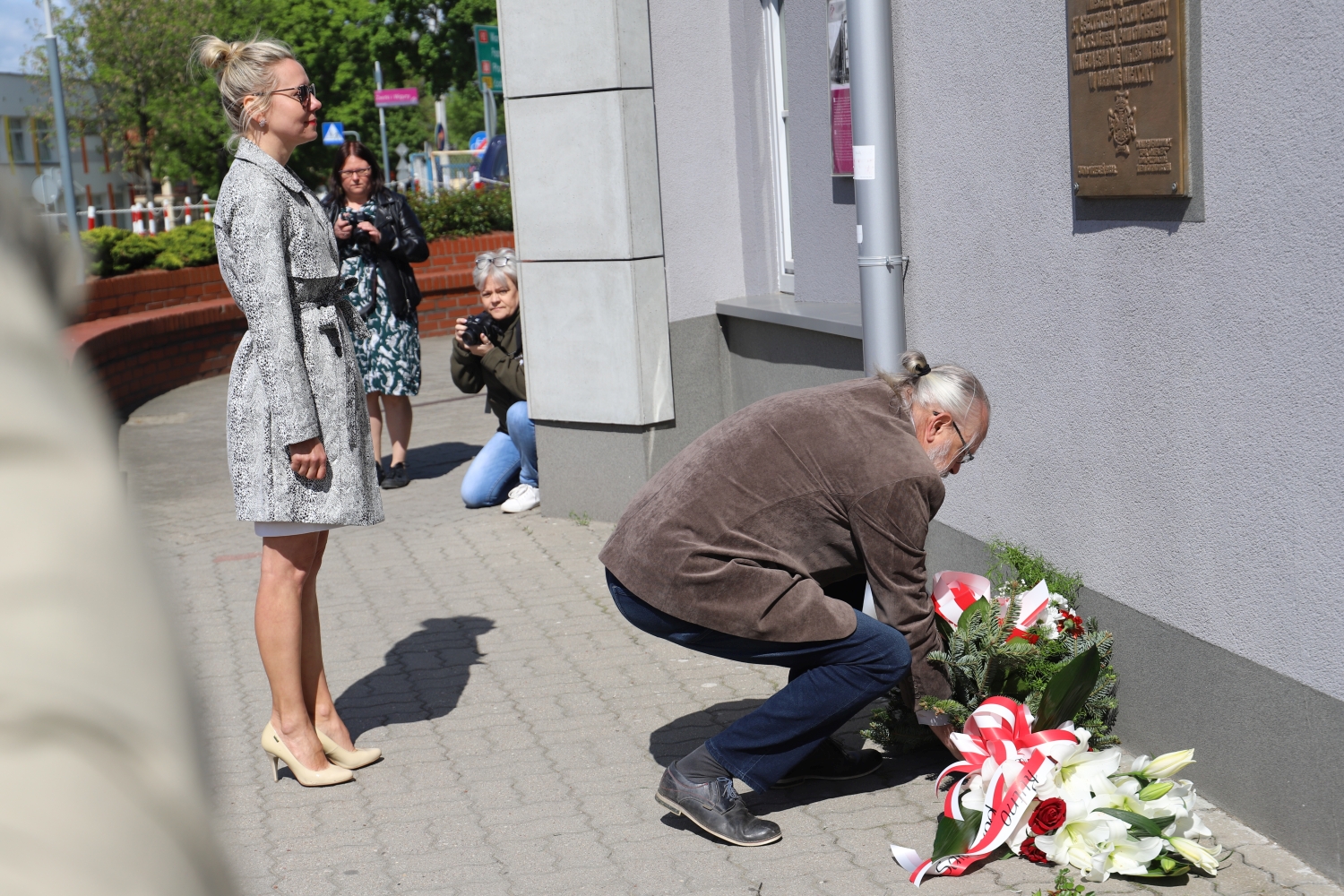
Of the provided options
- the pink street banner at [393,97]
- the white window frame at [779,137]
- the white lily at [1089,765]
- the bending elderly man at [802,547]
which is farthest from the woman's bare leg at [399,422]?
the pink street banner at [393,97]

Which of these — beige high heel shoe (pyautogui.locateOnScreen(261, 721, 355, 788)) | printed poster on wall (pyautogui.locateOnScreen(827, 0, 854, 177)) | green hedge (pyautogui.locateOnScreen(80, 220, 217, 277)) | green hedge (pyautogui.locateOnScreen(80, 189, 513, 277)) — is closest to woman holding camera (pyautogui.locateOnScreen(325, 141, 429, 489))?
printed poster on wall (pyautogui.locateOnScreen(827, 0, 854, 177))

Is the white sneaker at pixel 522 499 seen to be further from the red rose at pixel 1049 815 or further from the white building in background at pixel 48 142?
the white building in background at pixel 48 142

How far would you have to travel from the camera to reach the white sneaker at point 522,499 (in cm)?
824

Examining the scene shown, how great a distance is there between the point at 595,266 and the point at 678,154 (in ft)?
2.49

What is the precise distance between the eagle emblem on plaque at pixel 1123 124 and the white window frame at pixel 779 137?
3595 millimetres

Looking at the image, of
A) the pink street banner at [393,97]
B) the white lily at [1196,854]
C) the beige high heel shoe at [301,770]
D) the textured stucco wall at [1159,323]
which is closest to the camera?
the textured stucco wall at [1159,323]

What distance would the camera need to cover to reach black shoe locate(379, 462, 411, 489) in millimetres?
9312

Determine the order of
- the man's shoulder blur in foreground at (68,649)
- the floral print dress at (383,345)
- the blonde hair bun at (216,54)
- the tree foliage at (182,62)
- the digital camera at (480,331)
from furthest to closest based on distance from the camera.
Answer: the tree foliage at (182,62)
the floral print dress at (383,345)
the digital camera at (480,331)
the blonde hair bun at (216,54)
the man's shoulder blur in foreground at (68,649)

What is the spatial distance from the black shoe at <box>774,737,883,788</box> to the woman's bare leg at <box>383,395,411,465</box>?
5124 millimetres

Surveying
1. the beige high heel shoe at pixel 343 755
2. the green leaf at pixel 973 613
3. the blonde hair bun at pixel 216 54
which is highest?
the blonde hair bun at pixel 216 54

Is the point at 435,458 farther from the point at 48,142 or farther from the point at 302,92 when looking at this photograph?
the point at 48,142

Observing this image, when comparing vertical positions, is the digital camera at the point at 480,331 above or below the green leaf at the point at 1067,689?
above

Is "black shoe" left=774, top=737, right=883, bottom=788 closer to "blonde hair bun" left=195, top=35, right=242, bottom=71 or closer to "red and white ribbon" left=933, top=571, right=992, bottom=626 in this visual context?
"red and white ribbon" left=933, top=571, right=992, bottom=626

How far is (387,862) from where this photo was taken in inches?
155
